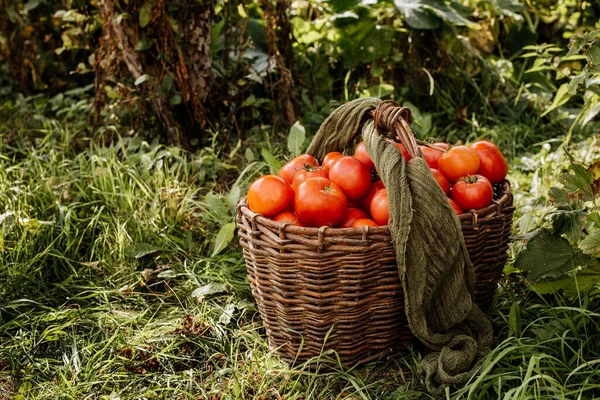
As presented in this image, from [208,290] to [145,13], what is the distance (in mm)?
1637

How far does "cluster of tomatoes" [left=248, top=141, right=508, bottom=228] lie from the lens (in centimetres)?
218

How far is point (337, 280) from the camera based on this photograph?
2.11 m

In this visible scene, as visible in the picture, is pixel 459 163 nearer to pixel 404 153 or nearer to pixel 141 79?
pixel 404 153

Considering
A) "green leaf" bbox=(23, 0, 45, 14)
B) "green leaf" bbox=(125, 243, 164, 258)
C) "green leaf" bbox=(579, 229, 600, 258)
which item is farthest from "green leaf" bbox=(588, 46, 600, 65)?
"green leaf" bbox=(23, 0, 45, 14)

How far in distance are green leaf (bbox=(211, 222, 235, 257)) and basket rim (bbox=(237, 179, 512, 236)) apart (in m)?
0.51

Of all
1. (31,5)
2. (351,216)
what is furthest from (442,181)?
(31,5)

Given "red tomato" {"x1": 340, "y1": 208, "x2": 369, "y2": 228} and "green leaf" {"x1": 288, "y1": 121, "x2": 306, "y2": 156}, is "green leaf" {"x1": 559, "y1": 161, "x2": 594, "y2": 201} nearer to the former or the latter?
"red tomato" {"x1": 340, "y1": 208, "x2": 369, "y2": 228}

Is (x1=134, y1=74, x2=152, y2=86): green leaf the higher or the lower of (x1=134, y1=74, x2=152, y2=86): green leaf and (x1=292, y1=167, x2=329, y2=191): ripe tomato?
the lower

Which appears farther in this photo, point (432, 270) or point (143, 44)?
point (143, 44)

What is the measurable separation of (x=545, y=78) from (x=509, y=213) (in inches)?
93.9

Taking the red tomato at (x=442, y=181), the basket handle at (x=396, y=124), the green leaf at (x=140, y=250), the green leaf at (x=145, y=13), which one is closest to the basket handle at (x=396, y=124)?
the basket handle at (x=396, y=124)

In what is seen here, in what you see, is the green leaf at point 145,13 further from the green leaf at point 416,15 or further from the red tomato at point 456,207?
the red tomato at point 456,207

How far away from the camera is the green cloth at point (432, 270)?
205cm

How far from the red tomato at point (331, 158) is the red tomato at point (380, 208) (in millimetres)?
250
